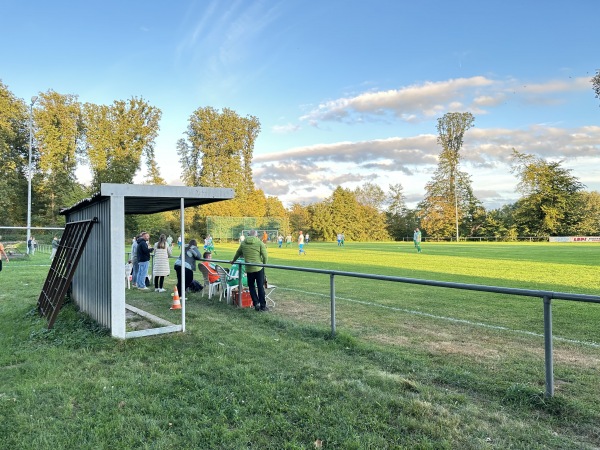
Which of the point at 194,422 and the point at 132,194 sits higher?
the point at 132,194

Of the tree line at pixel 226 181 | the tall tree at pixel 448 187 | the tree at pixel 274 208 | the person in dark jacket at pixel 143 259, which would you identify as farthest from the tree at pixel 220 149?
the person in dark jacket at pixel 143 259

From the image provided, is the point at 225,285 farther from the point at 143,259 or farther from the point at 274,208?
the point at 274,208

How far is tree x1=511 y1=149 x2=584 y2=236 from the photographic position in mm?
59969

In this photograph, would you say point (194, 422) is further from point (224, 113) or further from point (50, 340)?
point (224, 113)

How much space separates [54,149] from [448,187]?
184 ft

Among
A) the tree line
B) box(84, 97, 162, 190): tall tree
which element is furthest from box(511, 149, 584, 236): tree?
box(84, 97, 162, 190): tall tree

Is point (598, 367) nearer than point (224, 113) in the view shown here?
Yes

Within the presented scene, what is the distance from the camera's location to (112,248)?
236 inches

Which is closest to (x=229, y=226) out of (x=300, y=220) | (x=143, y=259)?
(x=300, y=220)

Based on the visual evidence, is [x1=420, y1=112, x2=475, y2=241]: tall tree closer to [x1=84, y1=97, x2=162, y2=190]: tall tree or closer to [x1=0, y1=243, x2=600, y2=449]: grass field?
[x1=84, y1=97, x2=162, y2=190]: tall tree

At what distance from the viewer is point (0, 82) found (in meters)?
40.6

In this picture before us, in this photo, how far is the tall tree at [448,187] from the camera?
67.4 metres

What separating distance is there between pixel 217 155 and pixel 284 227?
15136mm

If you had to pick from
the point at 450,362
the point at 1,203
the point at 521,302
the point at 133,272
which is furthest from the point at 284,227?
the point at 450,362
